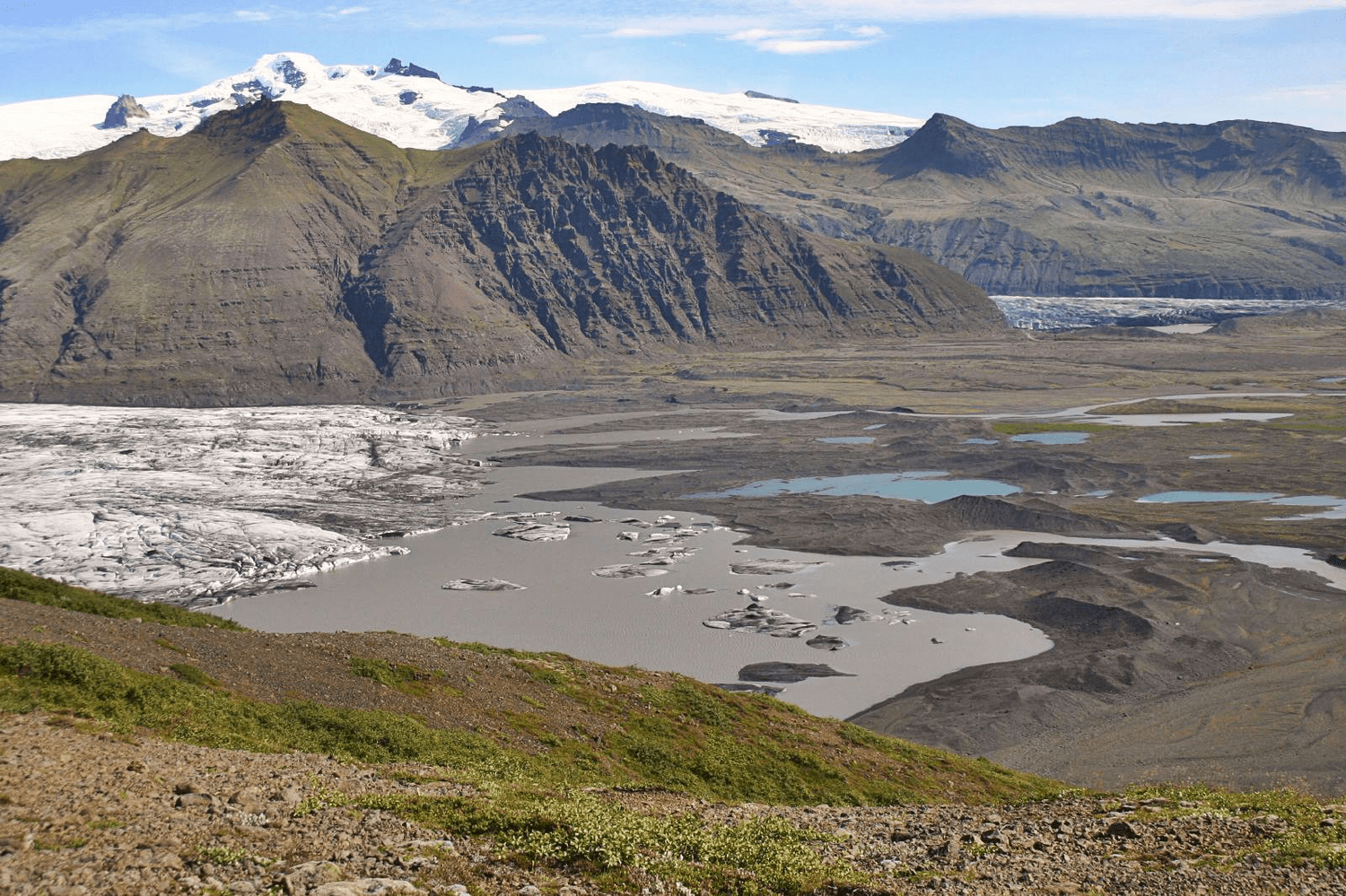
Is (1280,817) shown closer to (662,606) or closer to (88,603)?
(88,603)

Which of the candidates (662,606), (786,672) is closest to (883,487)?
(662,606)

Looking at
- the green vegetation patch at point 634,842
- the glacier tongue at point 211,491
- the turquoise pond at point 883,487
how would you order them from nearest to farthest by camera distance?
the green vegetation patch at point 634,842 → the glacier tongue at point 211,491 → the turquoise pond at point 883,487

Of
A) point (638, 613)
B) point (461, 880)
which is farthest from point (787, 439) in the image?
point (461, 880)

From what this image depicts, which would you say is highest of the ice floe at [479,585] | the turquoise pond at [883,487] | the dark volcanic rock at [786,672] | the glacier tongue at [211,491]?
the glacier tongue at [211,491]

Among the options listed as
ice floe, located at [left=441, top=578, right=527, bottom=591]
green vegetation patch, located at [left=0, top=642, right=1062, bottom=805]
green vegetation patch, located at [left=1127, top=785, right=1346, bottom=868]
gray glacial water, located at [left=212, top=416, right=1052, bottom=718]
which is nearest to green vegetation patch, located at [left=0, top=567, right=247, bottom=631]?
green vegetation patch, located at [left=0, top=642, right=1062, bottom=805]

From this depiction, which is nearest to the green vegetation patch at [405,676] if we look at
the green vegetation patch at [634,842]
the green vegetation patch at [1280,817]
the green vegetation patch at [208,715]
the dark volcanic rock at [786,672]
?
the green vegetation patch at [208,715]

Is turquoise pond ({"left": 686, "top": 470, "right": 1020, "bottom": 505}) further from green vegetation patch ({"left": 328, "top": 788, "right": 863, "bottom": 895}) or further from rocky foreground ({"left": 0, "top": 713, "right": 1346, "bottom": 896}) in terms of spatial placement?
green vegetation patch ({"left": 328, "top": 788, "right": 863, "bottom": 895})

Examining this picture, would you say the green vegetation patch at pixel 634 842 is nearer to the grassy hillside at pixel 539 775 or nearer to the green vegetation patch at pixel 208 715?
the grassy hillside at pixel 539 775

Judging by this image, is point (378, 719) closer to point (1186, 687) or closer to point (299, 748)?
point (299, 748)
